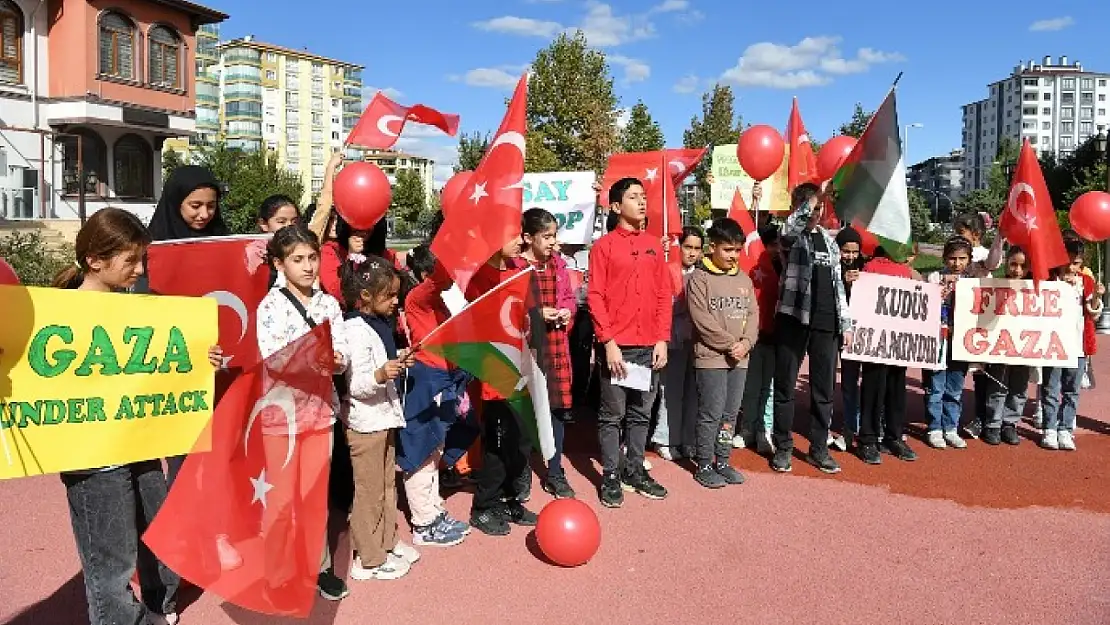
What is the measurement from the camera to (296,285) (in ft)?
12.7

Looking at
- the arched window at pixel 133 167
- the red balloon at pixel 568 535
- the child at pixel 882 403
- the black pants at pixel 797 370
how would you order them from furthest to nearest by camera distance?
the arched window at pixel 133 167
the child at pixel 882 403
the black pants at pixel 797 370
the red balloon at pixel 568 535

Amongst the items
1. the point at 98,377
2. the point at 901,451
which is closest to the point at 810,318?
the point at 901,451

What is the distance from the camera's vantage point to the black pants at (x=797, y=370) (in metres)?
6.24

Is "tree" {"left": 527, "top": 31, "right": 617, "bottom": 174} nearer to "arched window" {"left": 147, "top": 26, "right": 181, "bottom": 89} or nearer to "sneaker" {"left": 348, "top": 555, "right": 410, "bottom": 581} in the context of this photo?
"arched window" {"left": 147, "top": 26, "right": 181, "bottom": 89}

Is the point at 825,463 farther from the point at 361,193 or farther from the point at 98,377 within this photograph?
the point at 98,377

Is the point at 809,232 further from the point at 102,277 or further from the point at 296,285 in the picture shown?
the point at 102,277

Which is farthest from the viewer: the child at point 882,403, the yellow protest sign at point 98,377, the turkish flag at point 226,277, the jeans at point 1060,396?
the jeans at point 1060,396

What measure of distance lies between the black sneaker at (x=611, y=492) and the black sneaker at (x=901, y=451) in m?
2.59

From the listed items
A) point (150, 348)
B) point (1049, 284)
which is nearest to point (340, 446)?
point (150, 348)

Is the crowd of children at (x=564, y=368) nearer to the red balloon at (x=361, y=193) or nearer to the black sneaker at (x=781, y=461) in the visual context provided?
the black sneaker at (x=781, y=461)

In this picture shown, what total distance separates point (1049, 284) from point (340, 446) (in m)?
6.13

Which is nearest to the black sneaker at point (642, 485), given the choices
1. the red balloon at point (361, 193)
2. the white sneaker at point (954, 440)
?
the red balloon at point (361, 193)

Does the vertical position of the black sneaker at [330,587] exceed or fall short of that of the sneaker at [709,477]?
it falls short

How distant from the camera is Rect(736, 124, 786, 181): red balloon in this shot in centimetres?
728
